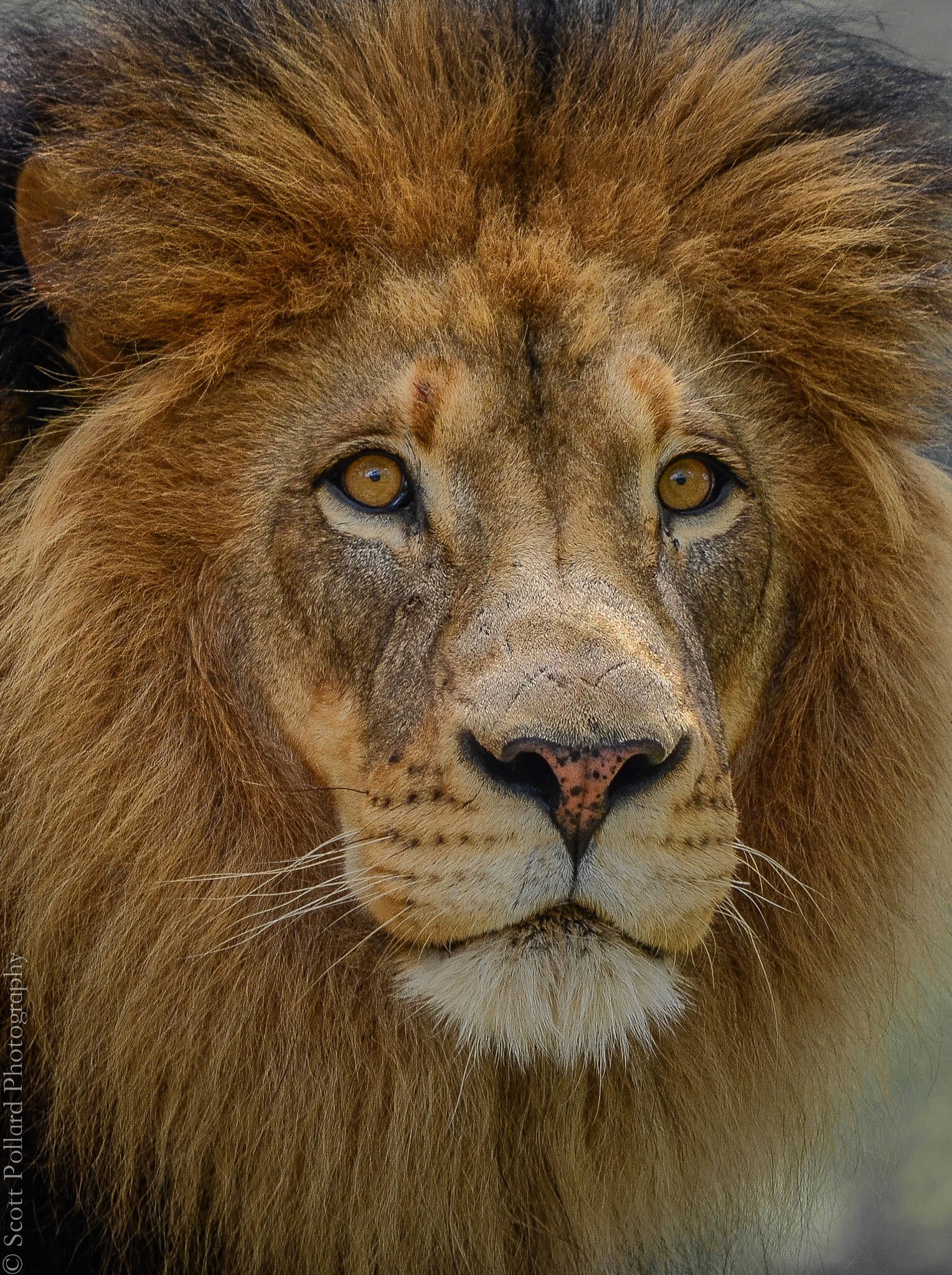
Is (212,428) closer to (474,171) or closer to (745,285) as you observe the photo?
A: (474,171)

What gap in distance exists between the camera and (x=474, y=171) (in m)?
2.06

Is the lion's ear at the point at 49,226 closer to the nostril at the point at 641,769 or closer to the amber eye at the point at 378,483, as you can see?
the amber eye at the point at 378,483

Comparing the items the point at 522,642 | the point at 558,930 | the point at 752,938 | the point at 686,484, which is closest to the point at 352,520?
the point at 522,642

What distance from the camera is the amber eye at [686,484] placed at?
2100 millimetres

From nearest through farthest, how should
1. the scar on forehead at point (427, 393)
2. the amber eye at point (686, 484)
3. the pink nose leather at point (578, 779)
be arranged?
the pink nose leather at point (578, 779) < the scar on forehead at point (427, 393) < the amber eye at point (686, 484)

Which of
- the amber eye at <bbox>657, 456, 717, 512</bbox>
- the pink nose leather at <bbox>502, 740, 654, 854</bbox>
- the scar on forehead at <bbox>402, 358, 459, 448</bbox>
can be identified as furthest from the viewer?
the amber eye at <bbox>657, 456, 717, 512</bbox>

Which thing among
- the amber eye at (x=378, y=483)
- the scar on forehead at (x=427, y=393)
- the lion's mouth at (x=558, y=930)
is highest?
the scar on forehead at (x=427, y=393)

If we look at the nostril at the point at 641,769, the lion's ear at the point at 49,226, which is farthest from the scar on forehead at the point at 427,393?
the nostril at the point at 641,769

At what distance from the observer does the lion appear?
1.99m

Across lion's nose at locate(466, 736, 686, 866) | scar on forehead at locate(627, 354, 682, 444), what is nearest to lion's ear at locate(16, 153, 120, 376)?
scar on forehead at locate(627, 354, 682, 444)

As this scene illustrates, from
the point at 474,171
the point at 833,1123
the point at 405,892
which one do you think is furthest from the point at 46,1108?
the point at 474,171

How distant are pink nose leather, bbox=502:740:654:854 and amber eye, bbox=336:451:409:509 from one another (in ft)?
1.61

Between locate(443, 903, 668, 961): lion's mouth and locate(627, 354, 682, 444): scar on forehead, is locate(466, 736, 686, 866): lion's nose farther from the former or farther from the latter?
locate(627, 354, 682, 444): scar on forehead

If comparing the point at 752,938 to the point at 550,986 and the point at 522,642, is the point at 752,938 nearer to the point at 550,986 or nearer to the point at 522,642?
the point at 550,986
